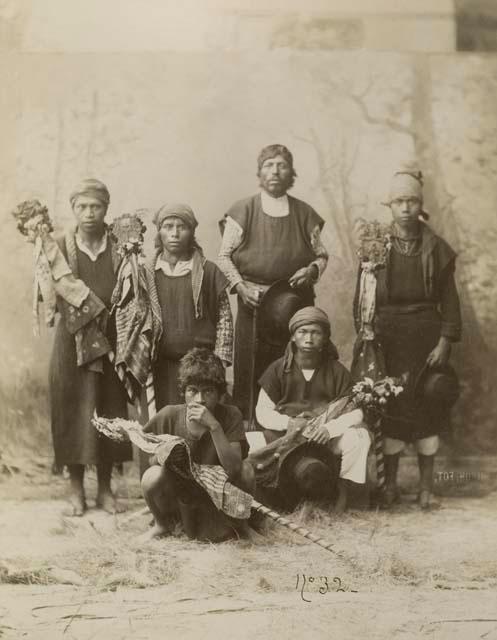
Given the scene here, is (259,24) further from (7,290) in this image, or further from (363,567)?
(363,567)

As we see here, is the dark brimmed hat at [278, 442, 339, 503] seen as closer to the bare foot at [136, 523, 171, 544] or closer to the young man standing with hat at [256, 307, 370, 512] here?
the young man standing with hat at [256, 307, 370, 512]

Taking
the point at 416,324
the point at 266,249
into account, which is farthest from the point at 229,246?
the point at 416,324

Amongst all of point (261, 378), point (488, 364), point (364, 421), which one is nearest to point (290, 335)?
point (261, 378)

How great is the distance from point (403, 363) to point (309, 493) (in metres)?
0.95

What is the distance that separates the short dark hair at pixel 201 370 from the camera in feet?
18.3

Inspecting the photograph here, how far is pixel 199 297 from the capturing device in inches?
225

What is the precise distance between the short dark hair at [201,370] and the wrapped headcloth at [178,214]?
0.76 m

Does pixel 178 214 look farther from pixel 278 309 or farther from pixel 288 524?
pixel 288 524

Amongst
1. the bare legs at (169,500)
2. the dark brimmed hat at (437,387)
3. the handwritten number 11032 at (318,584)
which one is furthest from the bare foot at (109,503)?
the dark brimmed hat at (437,387)

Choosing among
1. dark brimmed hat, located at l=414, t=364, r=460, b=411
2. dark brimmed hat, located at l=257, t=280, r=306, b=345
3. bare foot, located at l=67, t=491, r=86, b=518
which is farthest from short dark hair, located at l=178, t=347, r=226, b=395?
dark brimmed hat, located at l=414, t=364, r=460, b=411

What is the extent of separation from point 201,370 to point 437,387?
1.40 meters

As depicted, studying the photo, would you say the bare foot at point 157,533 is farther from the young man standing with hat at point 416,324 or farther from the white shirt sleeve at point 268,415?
the young man standing with hat at point 416,324

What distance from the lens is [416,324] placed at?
577cm

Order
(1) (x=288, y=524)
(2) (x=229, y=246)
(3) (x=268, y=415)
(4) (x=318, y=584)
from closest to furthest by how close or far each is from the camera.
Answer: (4) (x=318, y=584) < (1) (x=288, y=524) < (3) (x=268, y=415) < (2) (x=229, y=246)
